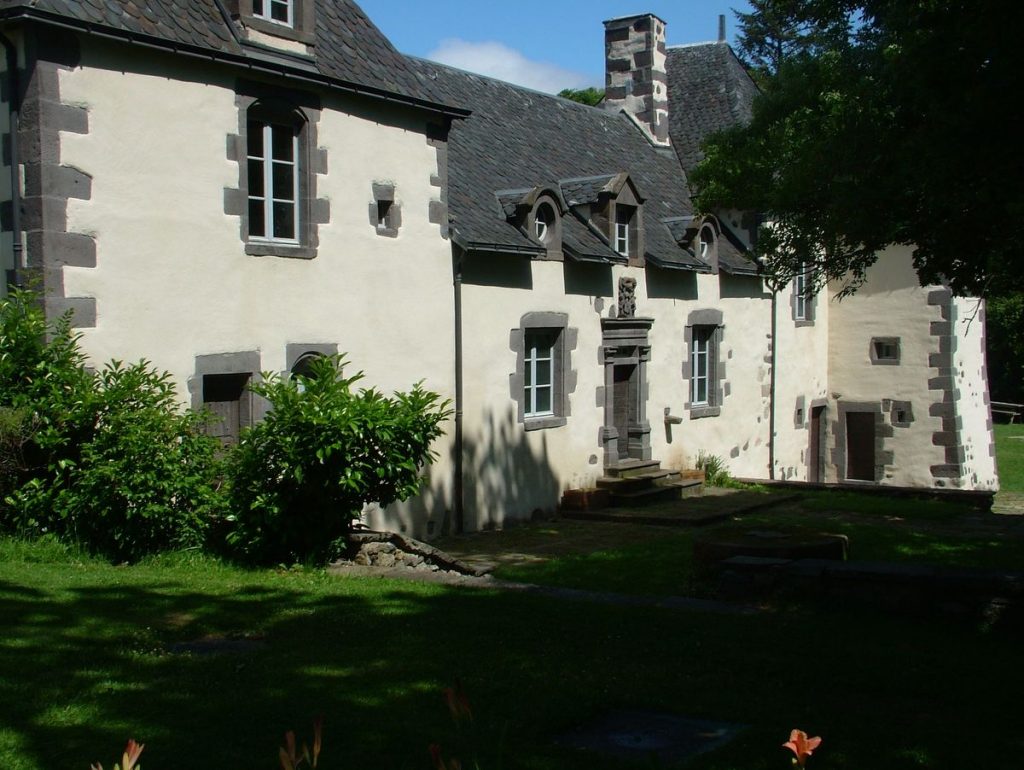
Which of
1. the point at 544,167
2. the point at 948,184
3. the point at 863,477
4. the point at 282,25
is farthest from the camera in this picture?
the point at 863,477

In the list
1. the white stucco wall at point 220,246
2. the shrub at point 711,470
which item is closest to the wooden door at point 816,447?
the shrub at point 711,470

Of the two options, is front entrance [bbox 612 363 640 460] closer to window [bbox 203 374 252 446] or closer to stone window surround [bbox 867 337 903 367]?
window [bbox 203 374 252 446]

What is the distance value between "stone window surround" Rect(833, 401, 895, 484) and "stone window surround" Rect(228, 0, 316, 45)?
1643 centimetres

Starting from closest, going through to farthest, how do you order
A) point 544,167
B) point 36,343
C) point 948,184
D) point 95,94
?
1. point 948,184
2. point 36,343
3. point 95,94
4. point 544,167

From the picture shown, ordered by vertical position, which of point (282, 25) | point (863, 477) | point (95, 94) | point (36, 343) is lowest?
point (863, 477)

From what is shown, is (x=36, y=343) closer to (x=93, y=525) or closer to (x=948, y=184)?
(x=93, y=525)

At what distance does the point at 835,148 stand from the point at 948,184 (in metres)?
2.59

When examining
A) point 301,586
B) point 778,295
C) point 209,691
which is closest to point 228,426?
point 301,586

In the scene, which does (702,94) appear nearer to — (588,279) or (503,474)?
(588,279)

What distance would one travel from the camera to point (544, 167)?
18.8 m

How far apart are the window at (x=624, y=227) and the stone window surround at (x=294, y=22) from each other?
673 centimetres

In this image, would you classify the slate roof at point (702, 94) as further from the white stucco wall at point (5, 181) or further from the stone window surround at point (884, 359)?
the white stucco wall at point (5, 181)

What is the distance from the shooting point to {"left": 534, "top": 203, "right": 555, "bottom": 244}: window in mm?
16391

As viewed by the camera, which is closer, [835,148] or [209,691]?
[209,691]
